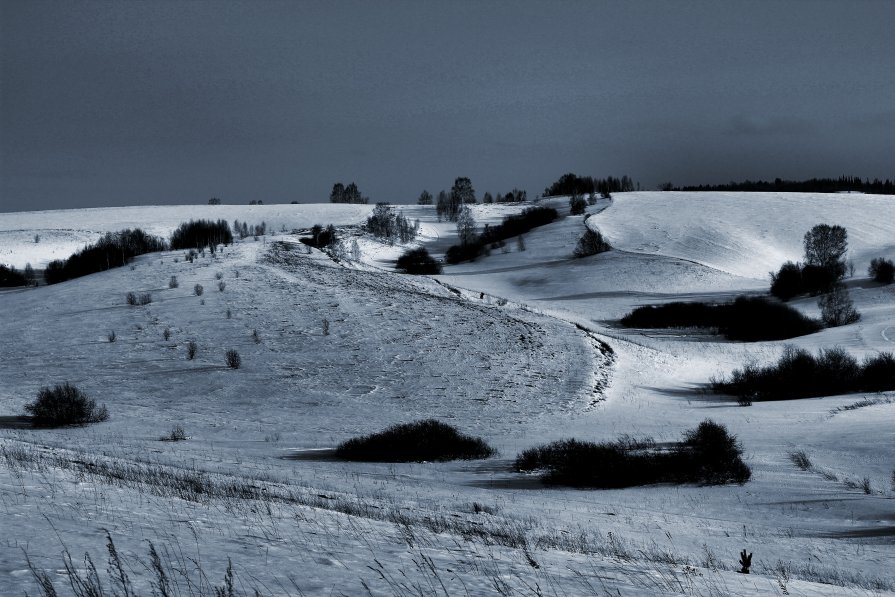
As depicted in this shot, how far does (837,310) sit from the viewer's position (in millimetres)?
47812

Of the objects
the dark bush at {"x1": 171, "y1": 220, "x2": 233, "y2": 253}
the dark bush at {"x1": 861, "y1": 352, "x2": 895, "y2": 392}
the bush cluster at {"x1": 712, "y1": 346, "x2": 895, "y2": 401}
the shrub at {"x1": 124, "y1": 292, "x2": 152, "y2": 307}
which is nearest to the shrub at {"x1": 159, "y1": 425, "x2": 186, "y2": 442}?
the shrub at {"x1": 124, "y1": 292, "x2": 152, "y2": 307}

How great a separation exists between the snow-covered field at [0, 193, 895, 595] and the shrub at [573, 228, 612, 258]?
10.6 meters

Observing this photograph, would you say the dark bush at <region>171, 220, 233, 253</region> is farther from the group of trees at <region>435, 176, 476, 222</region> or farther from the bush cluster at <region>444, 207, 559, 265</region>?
the group of trees at <region>435, 176, 476, 222</region>

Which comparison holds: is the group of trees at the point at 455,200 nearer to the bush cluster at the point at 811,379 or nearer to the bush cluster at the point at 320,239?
the bush cluster at the point at 320,239

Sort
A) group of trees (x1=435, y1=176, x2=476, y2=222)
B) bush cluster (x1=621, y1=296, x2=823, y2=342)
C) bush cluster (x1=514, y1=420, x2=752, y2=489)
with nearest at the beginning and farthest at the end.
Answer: bush cluster (x1=514, y1=420, x2=752, y2=489) → bush cluster (x1=621, y1=296, x2=823, y2=342) → group of trees (x1=435, y1=176, x2=476, y2=222)

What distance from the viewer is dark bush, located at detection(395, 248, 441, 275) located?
67.2 meters

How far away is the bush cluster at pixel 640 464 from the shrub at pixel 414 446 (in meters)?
1.88

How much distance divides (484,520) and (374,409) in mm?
13932

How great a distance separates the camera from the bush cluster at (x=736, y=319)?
149ft

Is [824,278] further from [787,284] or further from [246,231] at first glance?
[246,231]

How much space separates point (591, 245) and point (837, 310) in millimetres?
27422

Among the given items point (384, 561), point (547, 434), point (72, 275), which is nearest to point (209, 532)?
point (384, 561)

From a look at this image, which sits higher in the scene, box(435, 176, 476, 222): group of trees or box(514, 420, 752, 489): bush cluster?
box(435, 176, 476, 222): group of trees

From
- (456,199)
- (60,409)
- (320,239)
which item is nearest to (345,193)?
(456,199)
